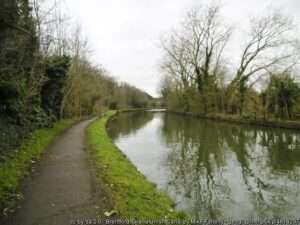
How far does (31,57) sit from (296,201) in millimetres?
10439

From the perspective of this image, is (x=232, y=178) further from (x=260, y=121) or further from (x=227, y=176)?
(x=260, y=121)

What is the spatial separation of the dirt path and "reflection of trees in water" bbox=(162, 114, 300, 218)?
245 cm

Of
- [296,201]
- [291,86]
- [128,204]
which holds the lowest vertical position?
[296,201]

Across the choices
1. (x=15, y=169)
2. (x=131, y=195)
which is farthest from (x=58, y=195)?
(x=15, y=169)

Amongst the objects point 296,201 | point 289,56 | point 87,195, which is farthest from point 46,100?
point 289,56

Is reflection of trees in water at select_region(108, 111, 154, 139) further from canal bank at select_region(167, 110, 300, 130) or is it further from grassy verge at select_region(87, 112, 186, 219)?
grassy verge at select_region(87, 112, 186, 219)

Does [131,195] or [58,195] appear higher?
[58,195]

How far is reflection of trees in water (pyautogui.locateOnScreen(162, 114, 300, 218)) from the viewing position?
5.59 m

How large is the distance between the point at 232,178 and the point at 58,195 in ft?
17.7

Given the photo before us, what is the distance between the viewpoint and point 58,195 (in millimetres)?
4645

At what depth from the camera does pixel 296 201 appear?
5703 millimetres

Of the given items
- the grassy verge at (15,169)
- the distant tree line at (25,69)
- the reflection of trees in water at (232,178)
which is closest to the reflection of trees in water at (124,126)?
the distant tree line at (25,69)

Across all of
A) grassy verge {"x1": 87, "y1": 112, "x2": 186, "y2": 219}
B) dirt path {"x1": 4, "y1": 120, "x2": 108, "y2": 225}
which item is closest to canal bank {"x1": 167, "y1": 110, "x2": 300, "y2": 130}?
grassy verge {"x1": 87, "y1": 112, "x2": 186, "y2": 219}

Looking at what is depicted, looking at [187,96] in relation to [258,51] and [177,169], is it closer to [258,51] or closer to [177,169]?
[258,51]
